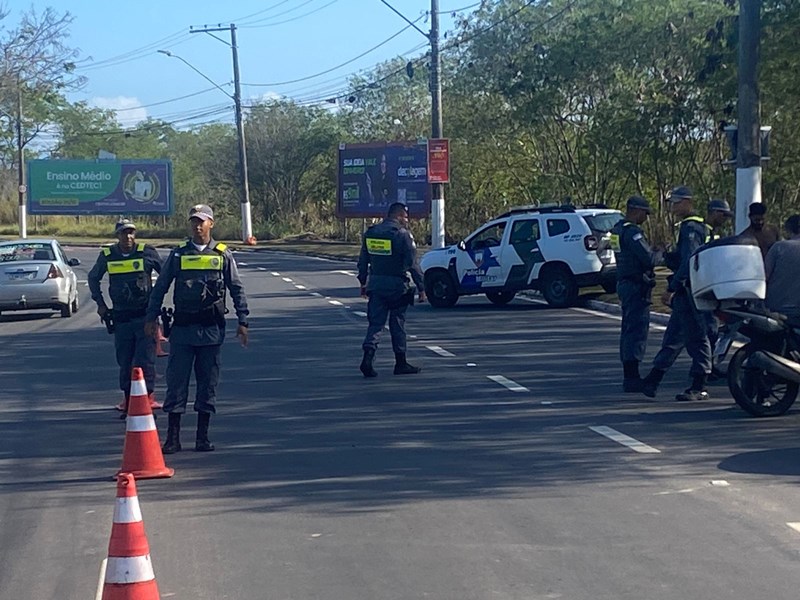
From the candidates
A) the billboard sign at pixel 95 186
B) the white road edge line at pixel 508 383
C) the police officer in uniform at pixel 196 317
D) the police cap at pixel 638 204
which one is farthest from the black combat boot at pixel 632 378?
the billboard sign at pixel 95 186

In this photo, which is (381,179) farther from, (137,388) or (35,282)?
(137,388)

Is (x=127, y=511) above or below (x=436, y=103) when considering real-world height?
below

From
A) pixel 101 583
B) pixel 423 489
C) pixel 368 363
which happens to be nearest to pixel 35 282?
pixel 368 363

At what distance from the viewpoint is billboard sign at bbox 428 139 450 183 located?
37300mm

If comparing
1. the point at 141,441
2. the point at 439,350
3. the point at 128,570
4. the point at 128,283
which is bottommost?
the point at 439,350

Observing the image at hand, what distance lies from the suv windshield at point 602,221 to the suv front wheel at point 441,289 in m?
2.92

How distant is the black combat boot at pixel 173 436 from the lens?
10.0 meters

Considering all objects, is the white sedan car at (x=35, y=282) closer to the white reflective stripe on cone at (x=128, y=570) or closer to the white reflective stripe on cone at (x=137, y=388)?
the white reflective stripe on cone at (x=137, y=388)

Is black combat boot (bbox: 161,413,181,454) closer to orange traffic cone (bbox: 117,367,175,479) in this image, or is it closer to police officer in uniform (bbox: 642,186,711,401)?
orange traffic cone (bbox: 117,367,175,479)

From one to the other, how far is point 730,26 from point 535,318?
6198 millimetres

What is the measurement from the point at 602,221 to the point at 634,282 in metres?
11.0

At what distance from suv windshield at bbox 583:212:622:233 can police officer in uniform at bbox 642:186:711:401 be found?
419 inches

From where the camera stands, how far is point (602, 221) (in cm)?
2320

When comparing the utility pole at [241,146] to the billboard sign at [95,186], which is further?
the billboard sign at [95,186]
